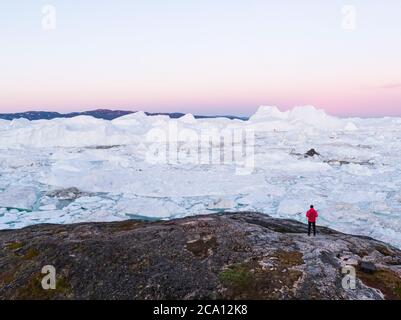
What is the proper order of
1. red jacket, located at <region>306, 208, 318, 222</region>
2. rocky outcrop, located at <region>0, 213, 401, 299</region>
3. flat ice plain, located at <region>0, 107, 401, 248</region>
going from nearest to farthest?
rocky outcrop, located at <region>0, 213, 401, 299</region> → red jacket, located at <region>306, 208, 318, 222</region> → flat ice plain, located at <region>0, 107, 401, 248</region>

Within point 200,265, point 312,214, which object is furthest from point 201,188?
point 200,265

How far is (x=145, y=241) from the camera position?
1201 cm

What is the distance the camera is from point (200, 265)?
10242mm

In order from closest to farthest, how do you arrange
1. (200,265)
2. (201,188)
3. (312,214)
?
(200,265)
(312,214)
(201,188)

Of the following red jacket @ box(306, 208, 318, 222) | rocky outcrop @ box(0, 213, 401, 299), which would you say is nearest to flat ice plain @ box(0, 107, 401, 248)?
red jacket @ box(306, 208, 318, 222)

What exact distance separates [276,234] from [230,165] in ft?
122

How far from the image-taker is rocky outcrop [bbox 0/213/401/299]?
9.09m

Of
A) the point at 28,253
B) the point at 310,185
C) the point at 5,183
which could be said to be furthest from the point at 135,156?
the point at 28,253

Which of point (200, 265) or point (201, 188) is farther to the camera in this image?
point (201, 188)

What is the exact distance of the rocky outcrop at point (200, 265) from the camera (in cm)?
909

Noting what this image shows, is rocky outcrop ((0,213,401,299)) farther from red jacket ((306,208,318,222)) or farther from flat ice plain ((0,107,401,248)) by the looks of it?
flat ice plain ((0,107,401,248))

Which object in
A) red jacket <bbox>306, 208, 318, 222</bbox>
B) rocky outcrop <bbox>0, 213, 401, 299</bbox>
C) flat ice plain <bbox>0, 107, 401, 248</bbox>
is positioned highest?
red jacket <bbox>306, 208, 318, 222</bbox>

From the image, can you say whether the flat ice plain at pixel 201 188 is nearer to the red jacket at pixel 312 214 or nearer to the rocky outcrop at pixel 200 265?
the red jacket at pixel 312 214

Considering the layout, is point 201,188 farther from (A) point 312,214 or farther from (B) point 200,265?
(B) point 200,265
